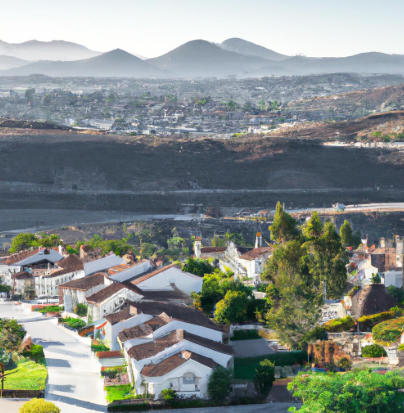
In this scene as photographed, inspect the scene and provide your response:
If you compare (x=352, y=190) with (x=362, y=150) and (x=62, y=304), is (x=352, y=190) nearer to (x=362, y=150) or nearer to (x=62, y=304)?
(x=362, y=150)

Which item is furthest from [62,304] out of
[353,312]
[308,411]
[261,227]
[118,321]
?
[261,227]

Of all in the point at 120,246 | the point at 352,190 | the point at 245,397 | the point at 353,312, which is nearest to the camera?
the point at 245,397

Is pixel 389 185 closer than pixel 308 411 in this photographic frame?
No

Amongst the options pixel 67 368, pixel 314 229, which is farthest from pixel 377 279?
pixel 67 368

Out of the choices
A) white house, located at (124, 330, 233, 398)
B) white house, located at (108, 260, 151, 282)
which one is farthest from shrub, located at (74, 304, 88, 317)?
white house, located at (124, 330, 233, 398)

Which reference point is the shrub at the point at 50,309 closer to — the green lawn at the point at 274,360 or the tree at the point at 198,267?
the tree at the point at 198,267

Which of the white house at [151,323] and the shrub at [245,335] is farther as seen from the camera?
the shrub at [245,335]

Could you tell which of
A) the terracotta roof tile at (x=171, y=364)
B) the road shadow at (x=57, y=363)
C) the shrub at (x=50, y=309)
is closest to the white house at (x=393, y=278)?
the terracotta roof tile at (x=171, y=364)
